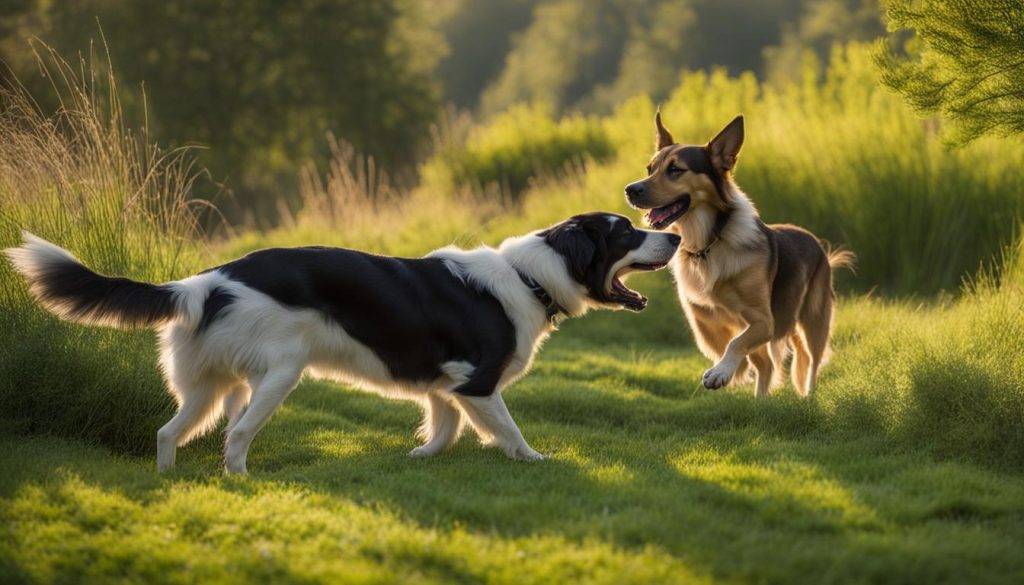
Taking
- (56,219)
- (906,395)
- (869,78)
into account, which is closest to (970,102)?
(906,395)

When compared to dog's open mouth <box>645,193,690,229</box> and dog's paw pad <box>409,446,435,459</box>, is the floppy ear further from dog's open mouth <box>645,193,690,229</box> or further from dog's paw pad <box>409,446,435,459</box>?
dog's paw pad <box>409,446,435,459</box>

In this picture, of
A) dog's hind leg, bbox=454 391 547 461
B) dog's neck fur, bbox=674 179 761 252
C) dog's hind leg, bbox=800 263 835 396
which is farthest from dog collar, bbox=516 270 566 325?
dog's hind leg, bbox=800 263 835 396

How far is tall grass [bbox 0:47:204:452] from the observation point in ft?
20.4

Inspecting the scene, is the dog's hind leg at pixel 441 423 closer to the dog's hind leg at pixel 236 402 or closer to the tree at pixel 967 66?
the dog's hind leg at pixel 236 402

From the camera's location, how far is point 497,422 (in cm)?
596

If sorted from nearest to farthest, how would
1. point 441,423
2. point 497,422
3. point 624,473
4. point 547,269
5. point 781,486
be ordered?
point 781,486
point 624,473
point 497,422
point 547,269
point 441,423

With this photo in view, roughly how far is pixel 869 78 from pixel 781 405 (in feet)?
27.5

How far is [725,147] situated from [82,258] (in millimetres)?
4550

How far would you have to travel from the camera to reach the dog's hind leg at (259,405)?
17.9 ft

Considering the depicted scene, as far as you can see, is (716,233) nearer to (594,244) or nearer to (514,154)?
(594,244)

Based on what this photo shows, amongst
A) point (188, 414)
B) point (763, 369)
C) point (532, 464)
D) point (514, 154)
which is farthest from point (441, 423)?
point (514, 154)

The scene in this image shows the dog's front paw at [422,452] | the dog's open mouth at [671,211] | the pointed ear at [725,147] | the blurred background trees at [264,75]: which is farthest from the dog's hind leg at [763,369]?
the blurred background trees at [264,75]

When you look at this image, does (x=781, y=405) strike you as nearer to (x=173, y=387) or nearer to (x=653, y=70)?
(x=173, y=387)

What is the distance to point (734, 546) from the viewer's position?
4.28m
